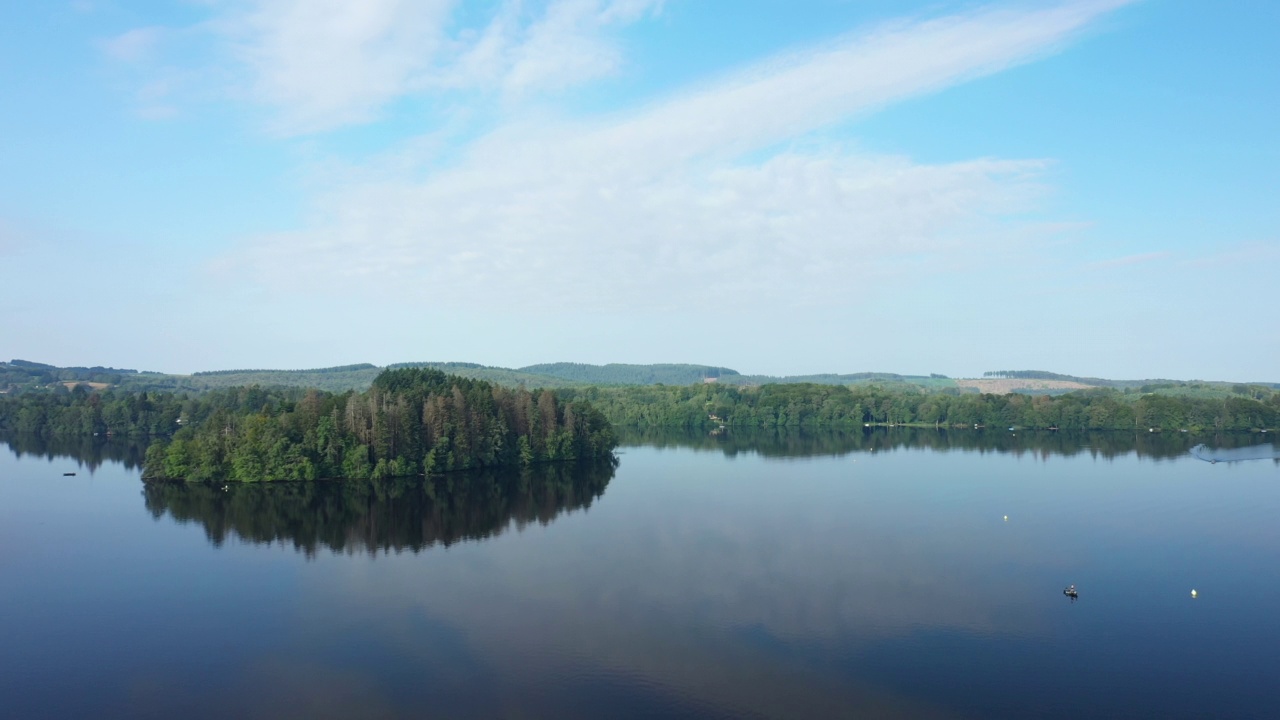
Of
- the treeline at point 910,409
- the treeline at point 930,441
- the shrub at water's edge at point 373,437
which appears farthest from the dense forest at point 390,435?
the treeline at point 910,409

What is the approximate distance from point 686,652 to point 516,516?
1023 inches

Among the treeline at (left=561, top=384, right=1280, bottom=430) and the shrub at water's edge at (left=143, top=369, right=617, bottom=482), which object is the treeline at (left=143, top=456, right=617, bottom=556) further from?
the treeline at (left=561, top=384, right=1280, bottom=430)

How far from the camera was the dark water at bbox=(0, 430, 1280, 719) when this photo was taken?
24.4 meters

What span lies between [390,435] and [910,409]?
9762cm

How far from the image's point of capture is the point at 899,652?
2711 cm

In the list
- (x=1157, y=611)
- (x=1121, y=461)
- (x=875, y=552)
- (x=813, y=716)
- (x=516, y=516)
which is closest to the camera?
(x=813, y=716)

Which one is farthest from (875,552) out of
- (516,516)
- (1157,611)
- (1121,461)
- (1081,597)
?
(1121,461)

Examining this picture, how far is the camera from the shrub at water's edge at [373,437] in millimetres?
62625

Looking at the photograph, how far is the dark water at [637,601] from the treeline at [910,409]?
6246 cm

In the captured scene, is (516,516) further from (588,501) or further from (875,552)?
(875,552)

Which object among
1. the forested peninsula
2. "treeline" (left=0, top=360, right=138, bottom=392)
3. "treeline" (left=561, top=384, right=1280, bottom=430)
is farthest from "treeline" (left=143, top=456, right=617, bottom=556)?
"treeline" (left=0, top=360, right=138, bottom=392)

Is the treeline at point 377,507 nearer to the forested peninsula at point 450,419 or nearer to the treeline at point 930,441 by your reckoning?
the forested peninsula at point 450,419

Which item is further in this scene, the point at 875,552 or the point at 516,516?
the point at 516,516

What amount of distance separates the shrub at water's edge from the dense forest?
0.08 meters
